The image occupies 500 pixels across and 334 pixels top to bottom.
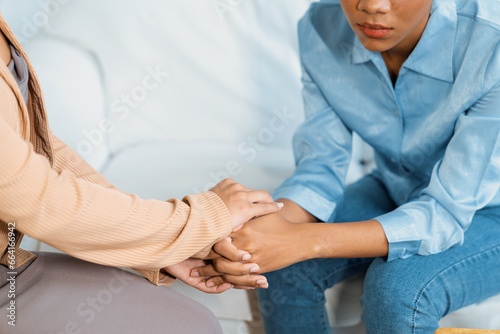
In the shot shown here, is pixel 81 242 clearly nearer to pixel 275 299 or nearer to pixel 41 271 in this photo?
pixel 41 271

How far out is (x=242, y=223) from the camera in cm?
117

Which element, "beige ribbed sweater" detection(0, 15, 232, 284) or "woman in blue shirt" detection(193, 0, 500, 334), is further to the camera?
"woman in blue shirt" detection(193, 0, 500, 334)

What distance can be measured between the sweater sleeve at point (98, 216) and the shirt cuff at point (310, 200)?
0.95 feet

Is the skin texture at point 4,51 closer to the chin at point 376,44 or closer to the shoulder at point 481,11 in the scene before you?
the chin at point 376,44

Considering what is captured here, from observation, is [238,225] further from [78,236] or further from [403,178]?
[403,178]

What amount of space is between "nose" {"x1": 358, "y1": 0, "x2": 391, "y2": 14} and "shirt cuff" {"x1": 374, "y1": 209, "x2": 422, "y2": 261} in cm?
40

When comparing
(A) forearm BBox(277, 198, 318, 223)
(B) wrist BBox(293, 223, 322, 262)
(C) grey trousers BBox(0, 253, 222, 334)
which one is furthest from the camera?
(A) forearm BBox(277, 198, 318, 223)

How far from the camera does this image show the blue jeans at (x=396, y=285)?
114 centimetres

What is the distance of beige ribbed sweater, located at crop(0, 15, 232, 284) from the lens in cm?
84

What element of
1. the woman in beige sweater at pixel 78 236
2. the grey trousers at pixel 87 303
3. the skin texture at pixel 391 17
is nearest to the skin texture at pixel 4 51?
the woman in beige sweater at pixel 78 236

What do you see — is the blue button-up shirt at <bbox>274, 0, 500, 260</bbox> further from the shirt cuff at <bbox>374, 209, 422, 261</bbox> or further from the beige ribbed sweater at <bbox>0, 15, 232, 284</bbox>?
the beige ribbed sweater at <bbox>0, 15, 232, 284</bbox>

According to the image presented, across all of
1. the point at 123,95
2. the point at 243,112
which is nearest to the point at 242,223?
the point at 243,112

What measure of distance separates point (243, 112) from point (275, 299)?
0.74m

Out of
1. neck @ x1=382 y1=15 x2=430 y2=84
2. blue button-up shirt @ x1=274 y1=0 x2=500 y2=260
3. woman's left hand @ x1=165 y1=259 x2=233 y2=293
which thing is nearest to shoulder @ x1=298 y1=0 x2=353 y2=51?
blue button-up shirt @ x1=274 y1=0 x2=500 y2=260
